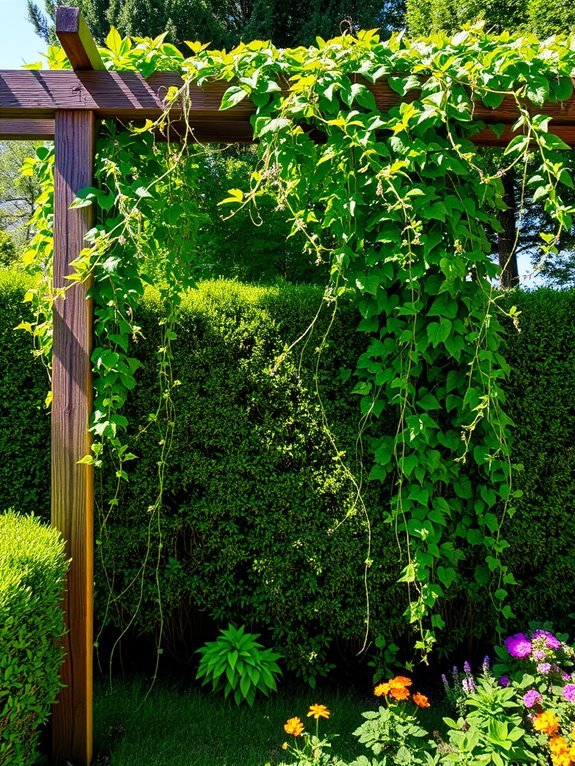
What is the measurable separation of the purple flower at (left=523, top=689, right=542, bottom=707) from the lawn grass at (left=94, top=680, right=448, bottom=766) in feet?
1.87

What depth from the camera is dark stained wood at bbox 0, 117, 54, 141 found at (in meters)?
2.30

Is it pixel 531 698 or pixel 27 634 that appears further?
pixel 531 698

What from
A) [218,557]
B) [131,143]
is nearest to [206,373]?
[218,557]

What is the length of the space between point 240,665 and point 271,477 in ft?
2.81

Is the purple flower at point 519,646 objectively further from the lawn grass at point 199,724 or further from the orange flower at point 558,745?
the lawn grass at point 199,724

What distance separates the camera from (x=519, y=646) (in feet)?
7.34

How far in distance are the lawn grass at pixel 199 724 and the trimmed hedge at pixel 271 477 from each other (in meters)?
0.23

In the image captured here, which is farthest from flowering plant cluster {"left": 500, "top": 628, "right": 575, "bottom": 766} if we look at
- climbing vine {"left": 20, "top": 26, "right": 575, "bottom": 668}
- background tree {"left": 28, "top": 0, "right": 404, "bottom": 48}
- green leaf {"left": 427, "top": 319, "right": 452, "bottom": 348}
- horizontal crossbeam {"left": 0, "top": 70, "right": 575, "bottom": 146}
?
background tree {"left": 28, "top": 0, "right": 404, "bottom": 48}

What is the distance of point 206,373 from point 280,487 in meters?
0.66

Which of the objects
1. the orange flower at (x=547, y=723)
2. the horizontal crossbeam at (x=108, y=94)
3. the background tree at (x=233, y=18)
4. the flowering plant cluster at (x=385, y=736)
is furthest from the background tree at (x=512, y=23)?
the flowering plant cluster at (x=385, y=736)

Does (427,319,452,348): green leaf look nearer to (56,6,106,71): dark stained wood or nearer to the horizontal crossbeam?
the horizontal crossbeam

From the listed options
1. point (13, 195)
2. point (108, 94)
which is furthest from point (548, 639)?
point (13, 195)

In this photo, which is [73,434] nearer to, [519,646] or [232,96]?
[232,96]

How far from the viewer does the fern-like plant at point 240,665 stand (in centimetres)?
241
